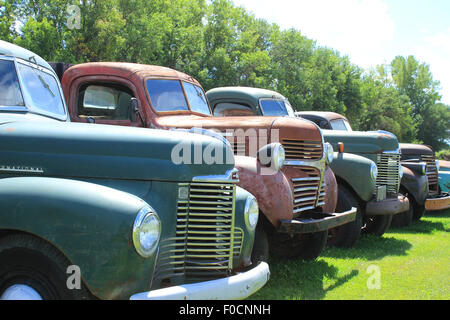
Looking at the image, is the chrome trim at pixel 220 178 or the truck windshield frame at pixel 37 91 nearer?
the chrome trim at pixel 220 178

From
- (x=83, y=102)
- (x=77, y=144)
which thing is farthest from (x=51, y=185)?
(x=83, y=102)

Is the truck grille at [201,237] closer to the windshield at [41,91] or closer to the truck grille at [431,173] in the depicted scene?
the windshield at [41,91]

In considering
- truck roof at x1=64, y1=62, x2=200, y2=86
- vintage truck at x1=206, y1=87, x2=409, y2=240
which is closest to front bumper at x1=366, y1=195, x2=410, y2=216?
vintage truck at x1=206, y1=87, x2=409, y2=240

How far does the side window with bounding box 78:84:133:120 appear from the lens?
5.36 metres

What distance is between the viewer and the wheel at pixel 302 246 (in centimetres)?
540

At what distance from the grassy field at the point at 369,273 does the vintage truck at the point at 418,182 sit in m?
1.58

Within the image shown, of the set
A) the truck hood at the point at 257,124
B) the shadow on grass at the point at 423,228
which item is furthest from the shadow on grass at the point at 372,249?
the truck hood at the point at 257,124

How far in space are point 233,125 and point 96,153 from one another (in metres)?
2.49

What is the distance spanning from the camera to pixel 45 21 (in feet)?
47.3

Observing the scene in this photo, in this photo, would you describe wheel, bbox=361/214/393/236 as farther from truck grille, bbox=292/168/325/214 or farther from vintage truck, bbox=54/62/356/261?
truck grille, bbox=292/168/325/214

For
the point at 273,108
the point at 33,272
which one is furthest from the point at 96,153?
the point at 273,108
